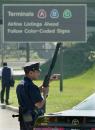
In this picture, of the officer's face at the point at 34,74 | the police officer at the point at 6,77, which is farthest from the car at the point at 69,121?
the police officer at the point at 6,77

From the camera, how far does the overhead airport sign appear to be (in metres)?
34.6

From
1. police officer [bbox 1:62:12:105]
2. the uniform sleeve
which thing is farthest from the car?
police officer [bbox 1:62:12:105]

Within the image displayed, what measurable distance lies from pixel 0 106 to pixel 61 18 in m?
10.8

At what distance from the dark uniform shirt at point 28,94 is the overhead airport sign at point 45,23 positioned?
79.6 ft

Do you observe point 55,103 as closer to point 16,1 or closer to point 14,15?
point 14,15

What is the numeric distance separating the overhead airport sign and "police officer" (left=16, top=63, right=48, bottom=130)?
24192 mm

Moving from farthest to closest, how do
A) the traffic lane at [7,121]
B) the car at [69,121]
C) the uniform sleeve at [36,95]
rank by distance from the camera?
the traffic lane at [7,121] < the uniform sleeve at [36,95] < the car at [69,121]

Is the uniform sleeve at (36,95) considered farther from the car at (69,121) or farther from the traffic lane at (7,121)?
the traffic lane at (7,121)

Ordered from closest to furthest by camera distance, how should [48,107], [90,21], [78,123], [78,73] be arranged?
[78,123], [48,107], [78,73], [90,21]

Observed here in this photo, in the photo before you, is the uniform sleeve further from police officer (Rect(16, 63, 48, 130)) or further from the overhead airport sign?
the overhead airport sign

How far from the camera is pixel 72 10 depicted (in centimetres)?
3453

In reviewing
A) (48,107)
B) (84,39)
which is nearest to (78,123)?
(48,107)

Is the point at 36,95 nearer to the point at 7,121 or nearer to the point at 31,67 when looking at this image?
the point at 31,67

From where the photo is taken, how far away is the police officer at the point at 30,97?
32.2ft
